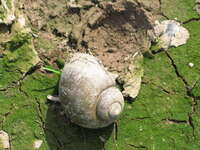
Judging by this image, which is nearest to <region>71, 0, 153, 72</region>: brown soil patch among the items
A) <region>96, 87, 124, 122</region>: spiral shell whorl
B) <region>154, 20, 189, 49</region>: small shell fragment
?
<region>154, 20, 189, 49</region>: small shell fragment

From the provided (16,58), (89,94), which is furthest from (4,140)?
(89,94)

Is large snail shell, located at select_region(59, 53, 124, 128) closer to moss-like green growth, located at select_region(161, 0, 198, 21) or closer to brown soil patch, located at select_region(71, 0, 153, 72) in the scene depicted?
brown soil patch, located at select_region(71, 0, 153, 72)

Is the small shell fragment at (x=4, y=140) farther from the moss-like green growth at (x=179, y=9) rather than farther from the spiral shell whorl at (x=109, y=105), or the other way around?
the moss-like green growth at (x=179, y=9)

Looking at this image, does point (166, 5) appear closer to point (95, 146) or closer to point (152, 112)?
point (152, 112)

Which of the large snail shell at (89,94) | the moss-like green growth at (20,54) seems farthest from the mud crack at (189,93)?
the moss-like green growth at (20,54)

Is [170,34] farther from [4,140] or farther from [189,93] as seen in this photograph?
[4,140]

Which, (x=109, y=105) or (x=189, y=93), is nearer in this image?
(x=109, y=105)

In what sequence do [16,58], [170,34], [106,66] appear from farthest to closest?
1. [170,34]
2. [106,66]
3. [16,58]
